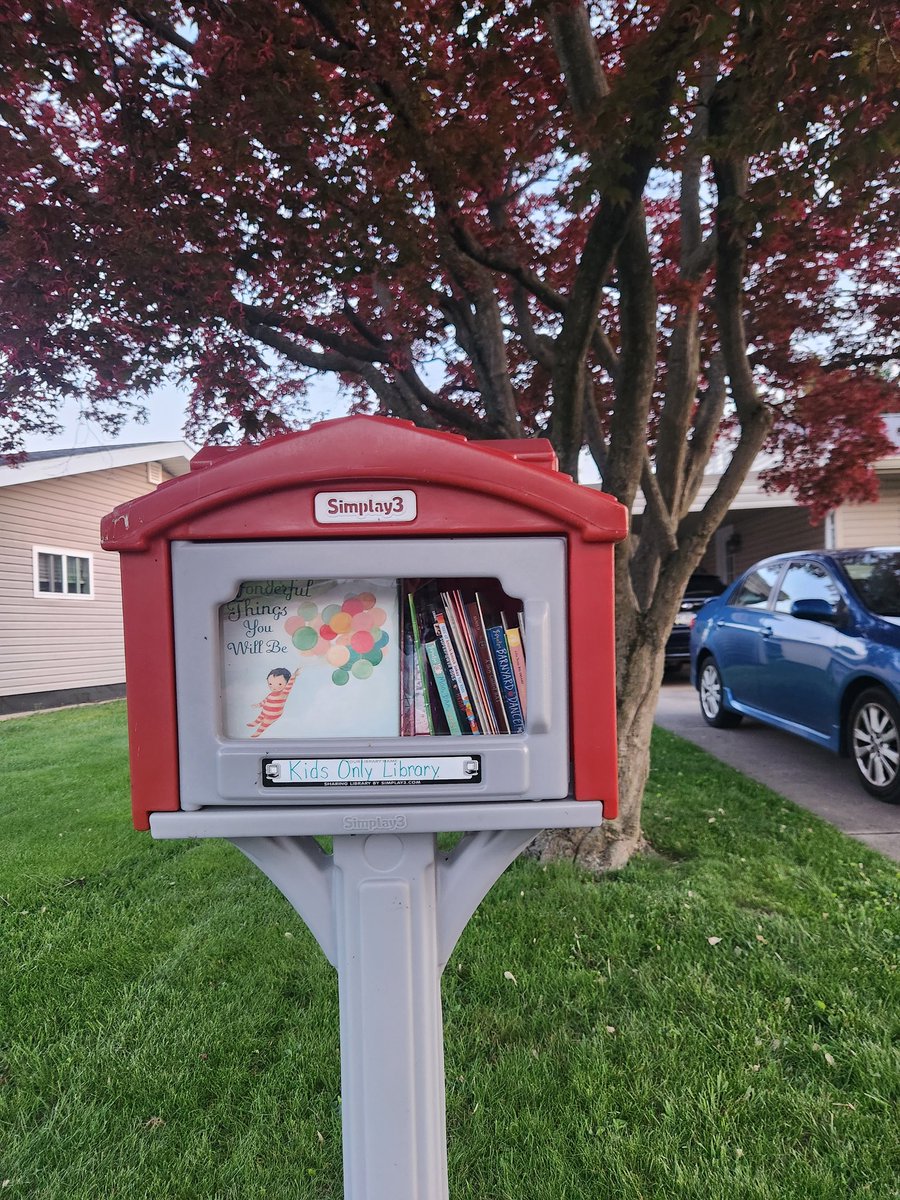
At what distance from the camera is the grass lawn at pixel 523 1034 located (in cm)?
192

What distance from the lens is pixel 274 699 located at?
1335mm

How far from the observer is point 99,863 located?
13.0ft

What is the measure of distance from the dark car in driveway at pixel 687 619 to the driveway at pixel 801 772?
2.52m

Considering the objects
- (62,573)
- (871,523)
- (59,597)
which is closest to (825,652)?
(871,523)

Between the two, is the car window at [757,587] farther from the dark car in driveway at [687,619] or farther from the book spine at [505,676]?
the book spine at [505,676]

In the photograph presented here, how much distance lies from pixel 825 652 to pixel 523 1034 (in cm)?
370

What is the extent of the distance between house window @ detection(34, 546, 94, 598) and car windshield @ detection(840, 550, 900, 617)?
1083cm

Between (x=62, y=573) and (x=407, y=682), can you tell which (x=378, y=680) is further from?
(x=62, y=573)

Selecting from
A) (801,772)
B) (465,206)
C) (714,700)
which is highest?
(465,206)

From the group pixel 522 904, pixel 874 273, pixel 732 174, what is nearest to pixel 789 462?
pixel 874 273

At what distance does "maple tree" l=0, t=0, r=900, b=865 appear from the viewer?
2.70 meters

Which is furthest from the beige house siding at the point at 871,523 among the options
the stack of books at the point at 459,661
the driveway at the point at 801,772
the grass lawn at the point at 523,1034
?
the stack of books at the point at 459,661

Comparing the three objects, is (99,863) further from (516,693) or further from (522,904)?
(516,693)

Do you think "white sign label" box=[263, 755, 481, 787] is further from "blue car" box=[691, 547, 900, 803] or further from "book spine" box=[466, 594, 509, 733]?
"blue car" box=[691, 547, 900, 803]
